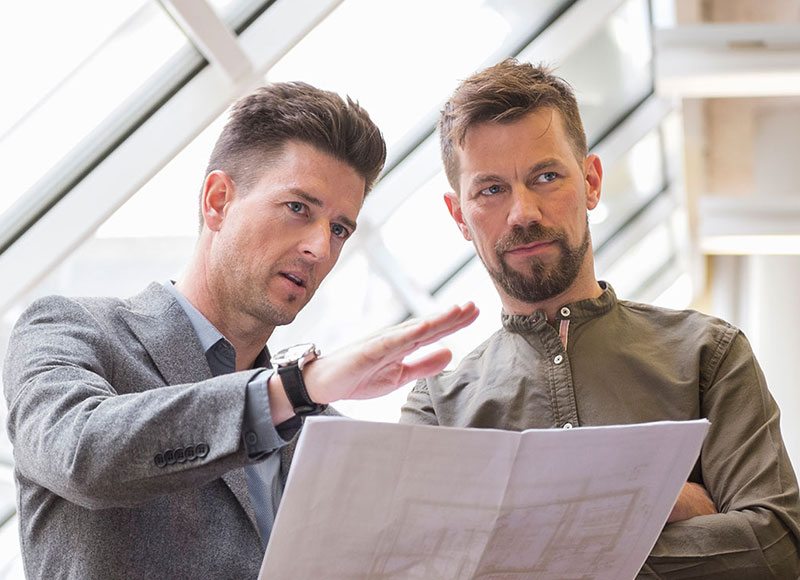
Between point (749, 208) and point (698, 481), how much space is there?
14.2ft

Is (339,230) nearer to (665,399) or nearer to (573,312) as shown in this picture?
(573,312)

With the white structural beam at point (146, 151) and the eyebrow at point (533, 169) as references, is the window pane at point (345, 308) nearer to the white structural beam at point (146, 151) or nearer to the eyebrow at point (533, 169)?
the white structural beam at point (146, 151)

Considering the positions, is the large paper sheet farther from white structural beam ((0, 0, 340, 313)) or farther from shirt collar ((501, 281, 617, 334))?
white structural beam ((0, 0, 340, 313))

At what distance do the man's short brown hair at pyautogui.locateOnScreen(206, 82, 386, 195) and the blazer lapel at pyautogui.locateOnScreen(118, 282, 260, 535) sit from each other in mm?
295

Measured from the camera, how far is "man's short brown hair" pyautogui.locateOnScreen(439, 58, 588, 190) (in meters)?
1.72

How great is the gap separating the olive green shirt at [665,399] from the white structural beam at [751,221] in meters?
4.07

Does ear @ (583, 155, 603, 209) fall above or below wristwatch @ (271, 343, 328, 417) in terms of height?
below

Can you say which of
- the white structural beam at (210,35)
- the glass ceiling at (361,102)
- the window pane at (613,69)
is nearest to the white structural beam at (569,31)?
the glass ceiling at (361,102)

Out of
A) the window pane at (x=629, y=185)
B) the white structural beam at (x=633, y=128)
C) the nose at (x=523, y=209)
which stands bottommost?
the window pane at (x=629, y=185)

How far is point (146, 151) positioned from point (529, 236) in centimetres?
151

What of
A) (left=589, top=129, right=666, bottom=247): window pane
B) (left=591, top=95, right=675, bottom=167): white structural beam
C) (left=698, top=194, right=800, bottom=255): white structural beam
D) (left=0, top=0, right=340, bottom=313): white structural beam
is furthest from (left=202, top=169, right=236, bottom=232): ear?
(left=589, top=129, right=666, bottom=247): window pane

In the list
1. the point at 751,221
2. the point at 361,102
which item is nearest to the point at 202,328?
the point at 361,102

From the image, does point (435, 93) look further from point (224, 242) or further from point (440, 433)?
point (440, 433)

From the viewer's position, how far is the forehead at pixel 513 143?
1694 millimetres
